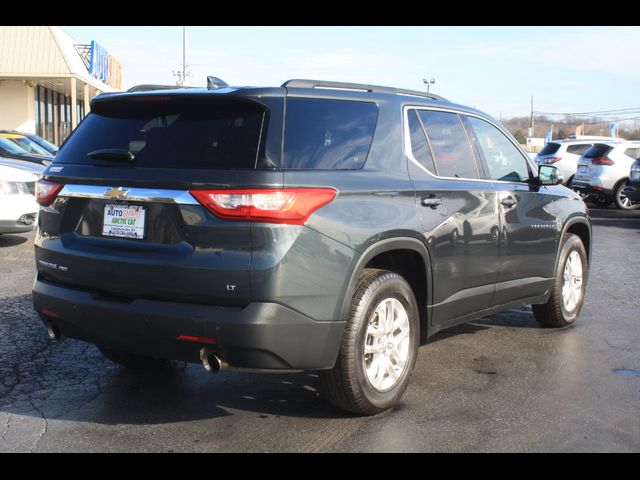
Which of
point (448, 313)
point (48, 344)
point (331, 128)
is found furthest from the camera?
point (48, 344)

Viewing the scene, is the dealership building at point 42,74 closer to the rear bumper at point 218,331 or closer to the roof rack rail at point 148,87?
the roof rack rail at point 148,87

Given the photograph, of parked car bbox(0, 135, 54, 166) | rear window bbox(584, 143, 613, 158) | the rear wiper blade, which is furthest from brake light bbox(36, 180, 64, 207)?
rear window bbox(584, 143, 613, 158)

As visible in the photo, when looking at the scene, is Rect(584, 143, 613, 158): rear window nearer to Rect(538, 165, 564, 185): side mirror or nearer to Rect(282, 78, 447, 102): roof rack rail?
Rect(538, 165, 564, 185): side mirror

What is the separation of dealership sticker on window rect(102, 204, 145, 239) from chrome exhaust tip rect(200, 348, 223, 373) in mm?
689

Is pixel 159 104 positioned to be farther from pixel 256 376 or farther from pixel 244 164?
pixel 256 376

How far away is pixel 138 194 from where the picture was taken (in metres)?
4.02

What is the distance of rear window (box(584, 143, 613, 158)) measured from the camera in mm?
19297

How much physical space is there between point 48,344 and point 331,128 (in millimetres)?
2981

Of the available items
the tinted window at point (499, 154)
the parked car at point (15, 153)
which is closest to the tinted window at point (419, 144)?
the tinted window at point (499, 154)

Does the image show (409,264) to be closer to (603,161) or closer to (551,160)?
(603,161)

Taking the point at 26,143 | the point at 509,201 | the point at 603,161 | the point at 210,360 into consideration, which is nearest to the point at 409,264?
the point at 509,201

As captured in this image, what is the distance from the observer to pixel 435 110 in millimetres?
5262

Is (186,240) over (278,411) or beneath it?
over

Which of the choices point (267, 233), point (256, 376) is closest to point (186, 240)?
point (267, 233)
